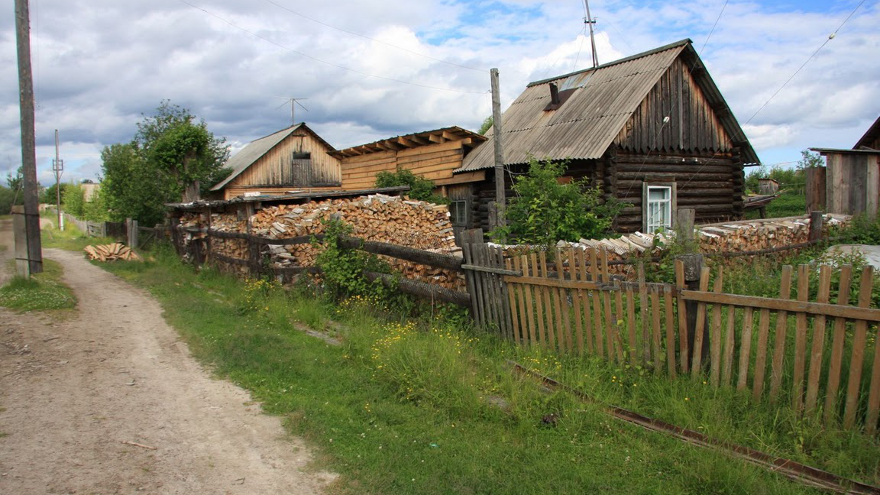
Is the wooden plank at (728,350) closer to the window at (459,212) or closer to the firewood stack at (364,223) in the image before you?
the firewood stack at (364,223)

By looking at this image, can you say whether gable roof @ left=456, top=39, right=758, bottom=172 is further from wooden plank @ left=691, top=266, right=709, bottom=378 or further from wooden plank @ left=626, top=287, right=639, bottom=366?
wooden plank @ left=691, top=266, right=709, bottom=378

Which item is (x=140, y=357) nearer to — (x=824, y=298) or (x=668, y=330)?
(x=668, y=330)

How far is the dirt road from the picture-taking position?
12.6 ft

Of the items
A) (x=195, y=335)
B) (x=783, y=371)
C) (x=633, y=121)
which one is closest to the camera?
(x=783, y=371)

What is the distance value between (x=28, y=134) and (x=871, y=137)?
2712 centimetres

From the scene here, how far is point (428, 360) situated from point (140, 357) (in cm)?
394

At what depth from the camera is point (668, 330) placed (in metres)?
4.88

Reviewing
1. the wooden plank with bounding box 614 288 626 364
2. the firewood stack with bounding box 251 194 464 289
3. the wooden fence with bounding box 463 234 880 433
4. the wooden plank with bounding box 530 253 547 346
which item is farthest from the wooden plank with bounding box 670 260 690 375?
the firewood stack with bounding box 251 194 464 289

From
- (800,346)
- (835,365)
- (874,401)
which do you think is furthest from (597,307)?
(874,401)

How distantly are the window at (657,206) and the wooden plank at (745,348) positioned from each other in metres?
11.9

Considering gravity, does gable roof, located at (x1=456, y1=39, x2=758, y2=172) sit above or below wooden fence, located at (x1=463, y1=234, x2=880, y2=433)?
above

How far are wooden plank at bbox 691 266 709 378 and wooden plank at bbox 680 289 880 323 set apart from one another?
0.27 ft

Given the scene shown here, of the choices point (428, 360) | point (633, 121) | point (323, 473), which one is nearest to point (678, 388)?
point (428, 360)

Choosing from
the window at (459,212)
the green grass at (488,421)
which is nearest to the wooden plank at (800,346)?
the green grass at (488,421)
